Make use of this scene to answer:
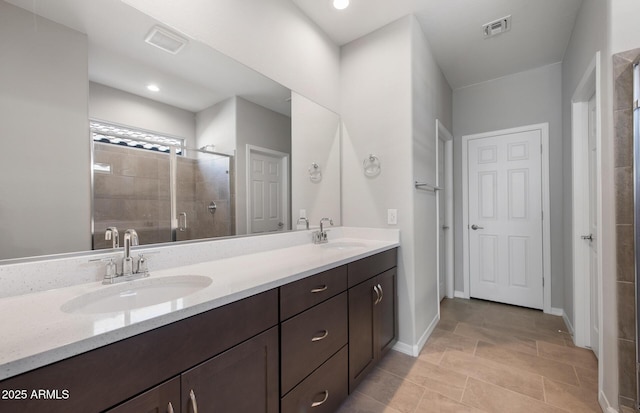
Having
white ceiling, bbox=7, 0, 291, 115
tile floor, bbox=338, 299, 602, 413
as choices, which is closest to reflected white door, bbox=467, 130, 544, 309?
tile floor, bbox=338, 299, 602, 413

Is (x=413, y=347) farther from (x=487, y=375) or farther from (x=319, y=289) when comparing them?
(x=319, y=289)

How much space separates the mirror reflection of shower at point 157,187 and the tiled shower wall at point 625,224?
211cm

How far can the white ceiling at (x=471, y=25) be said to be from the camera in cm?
208

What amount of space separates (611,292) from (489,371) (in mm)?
927

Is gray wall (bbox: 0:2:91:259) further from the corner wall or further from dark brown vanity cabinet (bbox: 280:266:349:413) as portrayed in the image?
the corner wall

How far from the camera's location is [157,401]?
0.73m

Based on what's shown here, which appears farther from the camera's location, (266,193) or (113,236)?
(266,193)

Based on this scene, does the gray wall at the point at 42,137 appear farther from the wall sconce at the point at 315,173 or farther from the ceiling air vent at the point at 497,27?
the ceiling air vent at the point at 497,27

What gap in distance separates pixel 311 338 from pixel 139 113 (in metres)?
1.34

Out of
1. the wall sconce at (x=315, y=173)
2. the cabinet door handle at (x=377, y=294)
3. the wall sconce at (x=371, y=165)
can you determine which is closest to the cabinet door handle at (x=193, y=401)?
the cabinet door handle at (x=377, y=294)

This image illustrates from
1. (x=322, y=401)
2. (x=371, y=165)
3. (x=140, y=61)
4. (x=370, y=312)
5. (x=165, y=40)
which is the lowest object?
(x=322, y=401)

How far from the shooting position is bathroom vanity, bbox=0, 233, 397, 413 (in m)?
0.61

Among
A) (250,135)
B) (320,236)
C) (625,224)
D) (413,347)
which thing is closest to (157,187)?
(250,135)

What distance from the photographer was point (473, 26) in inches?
91.6
